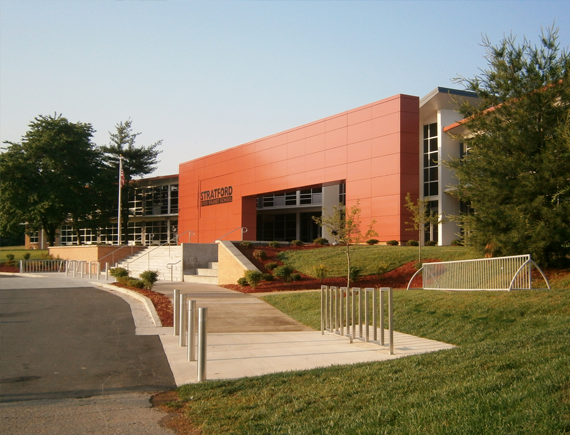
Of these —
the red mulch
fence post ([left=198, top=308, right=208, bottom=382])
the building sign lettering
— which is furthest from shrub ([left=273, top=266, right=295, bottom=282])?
A: the building sign lettering

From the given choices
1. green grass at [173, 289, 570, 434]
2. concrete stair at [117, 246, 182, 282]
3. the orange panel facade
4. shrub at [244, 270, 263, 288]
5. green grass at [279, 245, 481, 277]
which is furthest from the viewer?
the orange panel facade

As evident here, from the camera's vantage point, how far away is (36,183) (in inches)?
1838

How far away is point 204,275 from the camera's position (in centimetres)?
2781

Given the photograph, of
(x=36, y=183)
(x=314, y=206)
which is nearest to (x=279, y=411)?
(x=314, y=206)

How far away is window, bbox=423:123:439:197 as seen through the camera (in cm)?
3219

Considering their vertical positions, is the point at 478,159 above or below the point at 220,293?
above

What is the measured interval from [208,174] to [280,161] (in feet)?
35.1

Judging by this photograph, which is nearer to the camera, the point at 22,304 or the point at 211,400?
the point at 211,400

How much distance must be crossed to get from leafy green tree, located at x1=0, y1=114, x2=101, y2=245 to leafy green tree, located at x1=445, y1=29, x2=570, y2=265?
3749 cm

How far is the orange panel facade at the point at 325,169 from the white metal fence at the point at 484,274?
38.6ft

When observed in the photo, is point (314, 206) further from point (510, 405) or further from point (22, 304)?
point (510, 405)

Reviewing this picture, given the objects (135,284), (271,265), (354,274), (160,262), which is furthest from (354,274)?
(160,262)

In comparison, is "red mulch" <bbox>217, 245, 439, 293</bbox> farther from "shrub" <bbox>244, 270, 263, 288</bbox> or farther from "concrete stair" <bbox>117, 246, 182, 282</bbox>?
"concrete stair" <bbox>117, 246, 182, 282</bbox>

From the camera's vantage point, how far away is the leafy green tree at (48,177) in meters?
44.9
